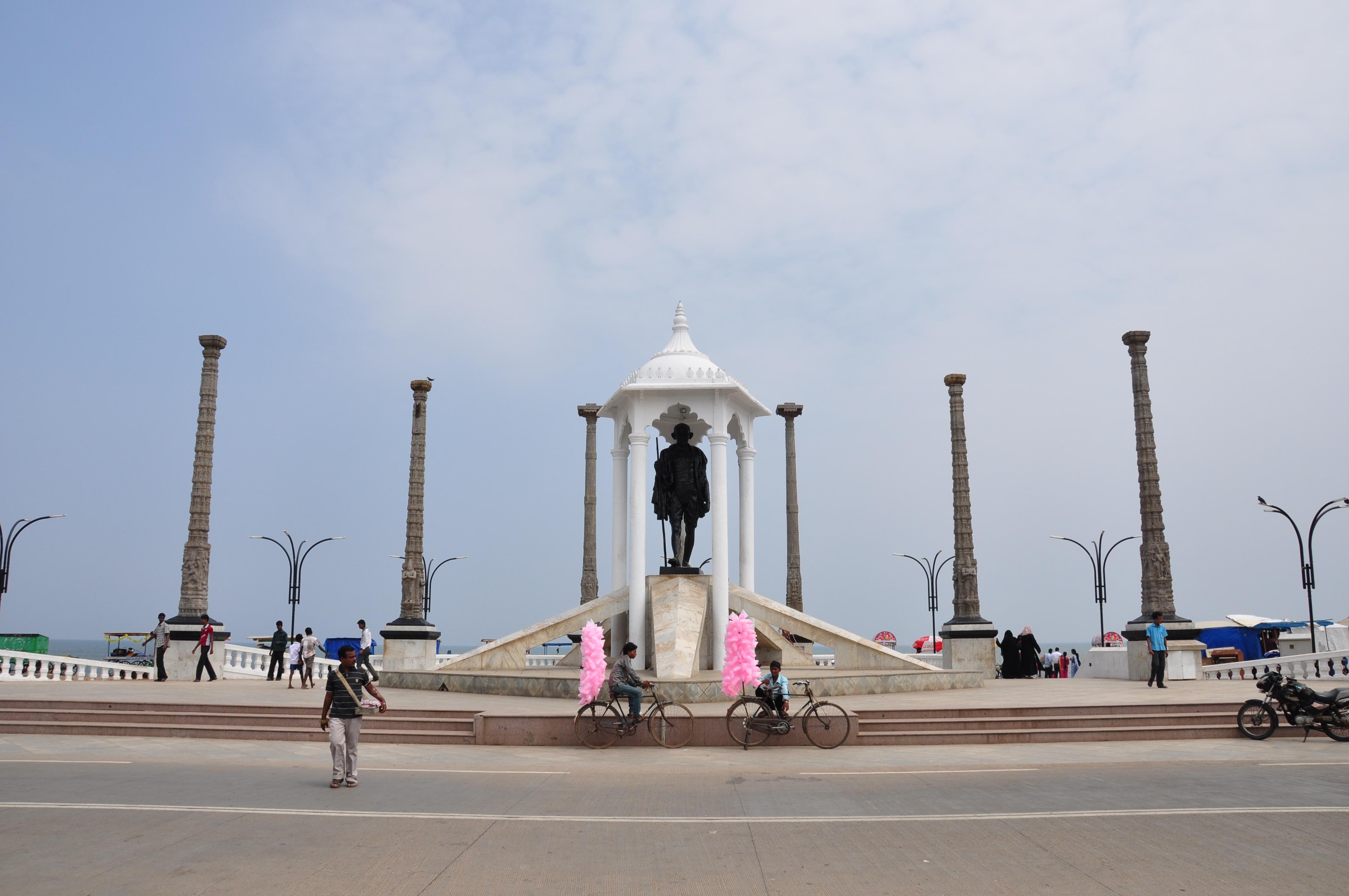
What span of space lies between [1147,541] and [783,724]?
1724 cm

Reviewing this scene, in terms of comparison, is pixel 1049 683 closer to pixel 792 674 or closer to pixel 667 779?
pixel 792 674

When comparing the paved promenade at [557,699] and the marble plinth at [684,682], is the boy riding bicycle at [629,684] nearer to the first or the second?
the paved promenade at [557,699]

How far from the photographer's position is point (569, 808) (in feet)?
28.7

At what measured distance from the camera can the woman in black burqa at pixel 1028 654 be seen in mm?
28188

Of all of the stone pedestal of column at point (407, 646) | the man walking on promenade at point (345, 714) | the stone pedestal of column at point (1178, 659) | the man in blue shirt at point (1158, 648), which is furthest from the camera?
the stone pedestal of column at point (407, 646)

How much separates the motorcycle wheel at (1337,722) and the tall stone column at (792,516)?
77.1 ft

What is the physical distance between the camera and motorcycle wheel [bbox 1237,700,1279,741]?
13398 mm

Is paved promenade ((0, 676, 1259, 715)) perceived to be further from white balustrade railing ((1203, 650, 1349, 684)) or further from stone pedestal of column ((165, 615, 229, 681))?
stone pedestal of column ((165, 615, 229, 681))

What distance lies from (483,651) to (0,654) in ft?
37.5

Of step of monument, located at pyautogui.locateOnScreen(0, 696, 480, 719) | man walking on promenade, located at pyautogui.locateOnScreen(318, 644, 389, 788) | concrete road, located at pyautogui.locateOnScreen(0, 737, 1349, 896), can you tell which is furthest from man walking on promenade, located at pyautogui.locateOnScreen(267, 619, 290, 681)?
man walking on promenade, located at pyautogui.locateOnScreen(318, 644, 389, 788)

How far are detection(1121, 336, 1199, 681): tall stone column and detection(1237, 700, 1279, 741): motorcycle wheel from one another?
11293 millimetres

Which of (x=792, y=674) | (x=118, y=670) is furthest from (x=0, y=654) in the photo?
(x=792, y=674)

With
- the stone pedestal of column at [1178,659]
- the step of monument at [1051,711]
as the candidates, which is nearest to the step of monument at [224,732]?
the step of monument at [1051,711]

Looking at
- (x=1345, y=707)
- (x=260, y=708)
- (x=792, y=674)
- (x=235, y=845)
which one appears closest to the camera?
(x=235, y=845)
